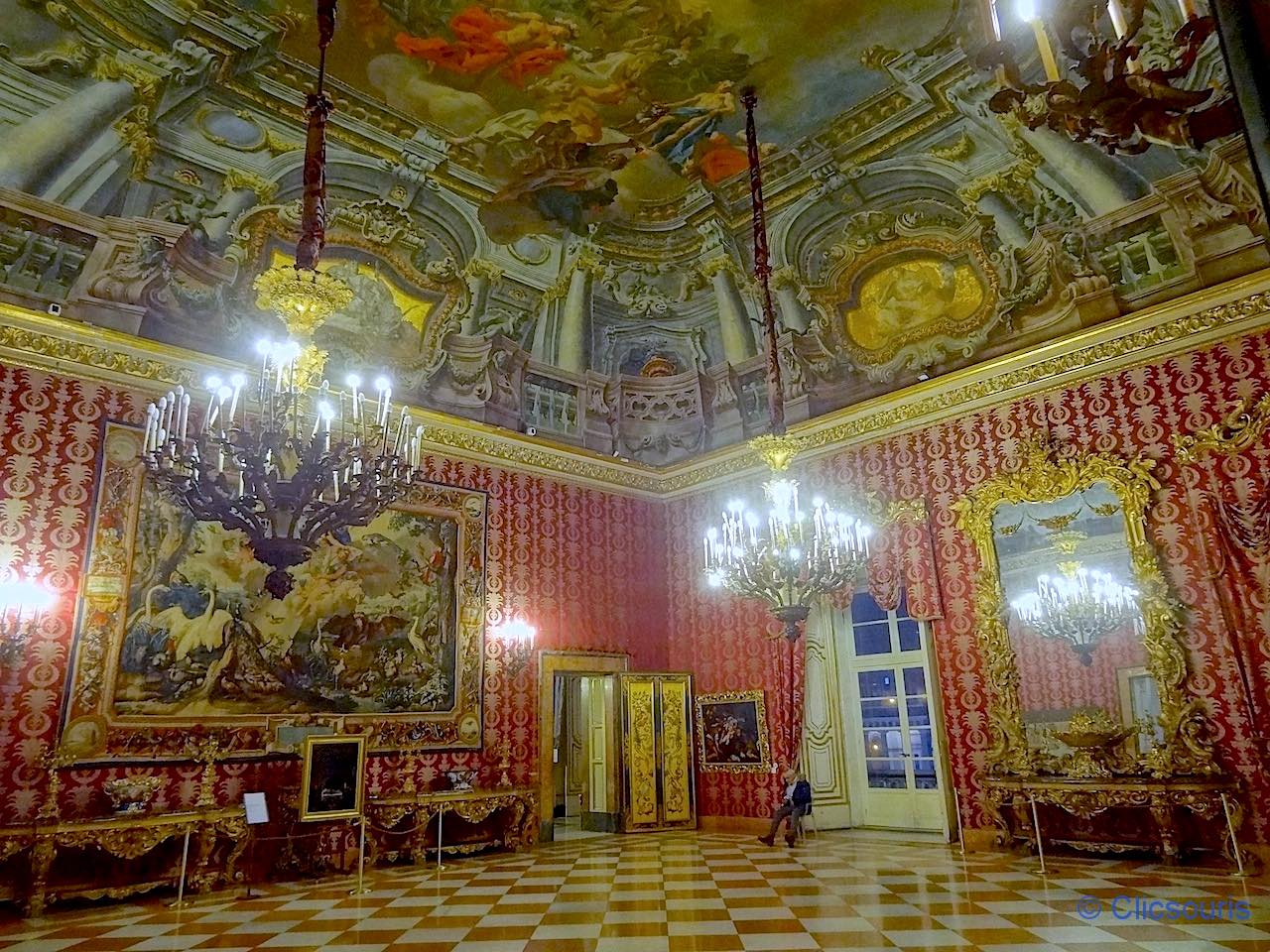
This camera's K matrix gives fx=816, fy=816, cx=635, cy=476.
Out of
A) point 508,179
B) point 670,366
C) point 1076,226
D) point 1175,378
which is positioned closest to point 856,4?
point 1076,226

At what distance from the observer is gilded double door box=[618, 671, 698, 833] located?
37.6 feet

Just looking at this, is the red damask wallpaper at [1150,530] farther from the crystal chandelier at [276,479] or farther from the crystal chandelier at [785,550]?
the crystal chandelier at [276,479]

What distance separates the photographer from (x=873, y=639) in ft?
37.9

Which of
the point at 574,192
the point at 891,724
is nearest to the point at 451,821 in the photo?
the point at 891,724

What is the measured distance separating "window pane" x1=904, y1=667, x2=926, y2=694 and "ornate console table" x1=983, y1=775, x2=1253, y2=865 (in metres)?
1.95

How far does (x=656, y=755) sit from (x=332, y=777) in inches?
190

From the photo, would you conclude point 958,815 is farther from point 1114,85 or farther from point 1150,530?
point 1114,85

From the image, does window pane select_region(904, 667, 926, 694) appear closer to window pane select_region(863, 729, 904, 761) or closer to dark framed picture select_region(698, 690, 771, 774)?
window pane select_region(863, 729, 904, 761)

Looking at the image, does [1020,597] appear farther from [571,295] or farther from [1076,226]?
[571,295]

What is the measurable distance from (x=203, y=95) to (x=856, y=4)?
6671 millimetres

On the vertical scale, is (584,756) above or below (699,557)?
below

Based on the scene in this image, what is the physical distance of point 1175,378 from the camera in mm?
8703

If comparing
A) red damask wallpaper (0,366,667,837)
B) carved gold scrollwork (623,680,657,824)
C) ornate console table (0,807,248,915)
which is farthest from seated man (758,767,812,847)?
ornate console table (0,807,248,915)

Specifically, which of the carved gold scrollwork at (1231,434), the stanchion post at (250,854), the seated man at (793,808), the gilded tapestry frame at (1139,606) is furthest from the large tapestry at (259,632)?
the carved gold scrollwork at (1231,434)
